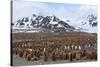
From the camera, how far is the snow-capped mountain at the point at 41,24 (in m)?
2.21

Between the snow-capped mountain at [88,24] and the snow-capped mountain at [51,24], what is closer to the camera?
the snow-capped mountain at [51,24]

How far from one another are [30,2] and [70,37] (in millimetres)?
626

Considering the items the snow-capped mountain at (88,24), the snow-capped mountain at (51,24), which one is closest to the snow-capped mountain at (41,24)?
the snow-capped mountain at (51,24)

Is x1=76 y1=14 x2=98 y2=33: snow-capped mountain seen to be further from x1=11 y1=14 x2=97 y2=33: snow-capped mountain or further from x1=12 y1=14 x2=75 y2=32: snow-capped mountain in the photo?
x1=12 y1=14 x2=75 y2=32: snow-capped mountain

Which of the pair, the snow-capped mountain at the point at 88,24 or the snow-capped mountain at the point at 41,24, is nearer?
the snow-capped mountain at the point at 41,24

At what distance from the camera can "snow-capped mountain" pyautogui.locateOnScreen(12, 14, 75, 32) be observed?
7.25 ft

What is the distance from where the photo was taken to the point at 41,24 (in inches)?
90.2

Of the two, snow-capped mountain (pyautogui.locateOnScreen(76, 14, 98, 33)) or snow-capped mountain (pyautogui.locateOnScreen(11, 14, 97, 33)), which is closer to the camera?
snow-capped mountain (pyautogui.locateOnScreen(11, 14, 97, 33))

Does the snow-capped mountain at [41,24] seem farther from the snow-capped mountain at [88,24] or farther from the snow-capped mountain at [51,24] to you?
the snow-capped mountain at [88,24]

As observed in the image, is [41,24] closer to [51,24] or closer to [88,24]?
[51,24]

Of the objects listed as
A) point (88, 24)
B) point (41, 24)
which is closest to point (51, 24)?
point (41, 24)

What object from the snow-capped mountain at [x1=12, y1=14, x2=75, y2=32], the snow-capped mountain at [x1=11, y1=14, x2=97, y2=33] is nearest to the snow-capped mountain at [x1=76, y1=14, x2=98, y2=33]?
the snow-capped mountain at [x1=11, y1=14, x2=97, y2=33]

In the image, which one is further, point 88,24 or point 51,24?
point 88,24

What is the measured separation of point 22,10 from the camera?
2211 mm
